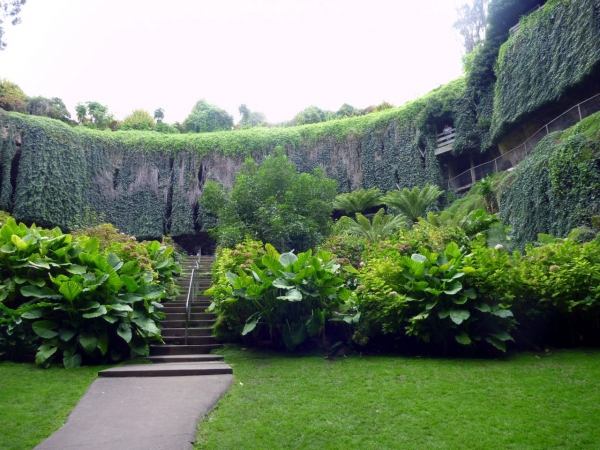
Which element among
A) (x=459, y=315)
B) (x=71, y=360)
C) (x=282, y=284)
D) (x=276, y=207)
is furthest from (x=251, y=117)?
(x=459, y=315)

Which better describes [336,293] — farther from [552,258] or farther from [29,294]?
[29,294]

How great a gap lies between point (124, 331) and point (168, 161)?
17.4 metres

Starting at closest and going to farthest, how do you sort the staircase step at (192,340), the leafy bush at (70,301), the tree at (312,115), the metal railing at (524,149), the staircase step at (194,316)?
1. the leafy bush at (70,301)
2. the staircase step at (192,340)
3. the staircase step at (194,316)
4. the metal railing at (524,149)
5. the tree at (312,115)

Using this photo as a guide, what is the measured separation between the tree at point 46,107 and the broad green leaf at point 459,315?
22.3 metres

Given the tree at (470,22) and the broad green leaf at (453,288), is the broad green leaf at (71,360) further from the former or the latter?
the tree at (470,22)

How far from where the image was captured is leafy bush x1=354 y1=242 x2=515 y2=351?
6703 millimetres

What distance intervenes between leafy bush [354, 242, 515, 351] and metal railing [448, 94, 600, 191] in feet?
26.0

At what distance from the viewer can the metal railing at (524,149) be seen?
1233 cm

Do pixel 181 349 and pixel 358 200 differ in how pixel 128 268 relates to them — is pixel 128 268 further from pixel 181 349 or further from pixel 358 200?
pixel 358 200

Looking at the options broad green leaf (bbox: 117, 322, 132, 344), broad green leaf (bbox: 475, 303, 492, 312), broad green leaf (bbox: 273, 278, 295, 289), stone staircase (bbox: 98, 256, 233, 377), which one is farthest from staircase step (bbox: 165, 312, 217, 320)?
broad green leaf (bbox: 475, 303, 492, 312)

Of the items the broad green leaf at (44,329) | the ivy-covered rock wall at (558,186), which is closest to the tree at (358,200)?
the ivy-covered rock wall at (558,186)

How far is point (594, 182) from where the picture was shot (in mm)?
10008

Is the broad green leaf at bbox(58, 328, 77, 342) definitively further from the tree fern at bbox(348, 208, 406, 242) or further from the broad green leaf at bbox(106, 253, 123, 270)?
the tree fern at bbox(348, 208, 406, 242)

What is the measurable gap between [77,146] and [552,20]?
1942cm
